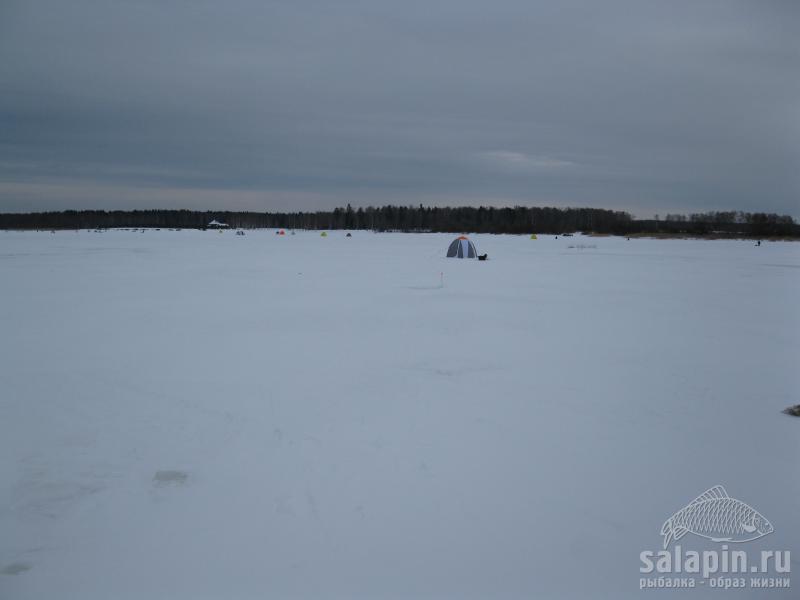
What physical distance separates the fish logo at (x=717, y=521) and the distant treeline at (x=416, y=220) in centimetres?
11078

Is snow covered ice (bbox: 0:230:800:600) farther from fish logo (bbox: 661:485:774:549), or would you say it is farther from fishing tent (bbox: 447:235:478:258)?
fishing tent (bbox: 447:235:478:258)

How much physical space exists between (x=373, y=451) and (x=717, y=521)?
295 cm

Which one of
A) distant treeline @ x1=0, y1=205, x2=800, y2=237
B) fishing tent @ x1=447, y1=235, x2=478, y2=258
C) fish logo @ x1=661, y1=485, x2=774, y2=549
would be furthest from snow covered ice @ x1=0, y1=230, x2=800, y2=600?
distant treeline @ x1=0, y1=205, x2=800, y2=237

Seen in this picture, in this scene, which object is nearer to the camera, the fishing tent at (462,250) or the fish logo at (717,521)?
the fish logo at (717,521)

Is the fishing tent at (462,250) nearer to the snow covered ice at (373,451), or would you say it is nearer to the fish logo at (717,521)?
the snow covered ice at (373,451)

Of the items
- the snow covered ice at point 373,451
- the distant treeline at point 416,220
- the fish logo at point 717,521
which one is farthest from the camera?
the distant treeline at point 416,220

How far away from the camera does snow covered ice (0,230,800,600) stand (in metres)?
3.56

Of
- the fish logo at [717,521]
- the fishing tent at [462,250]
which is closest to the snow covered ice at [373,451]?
the fish logo at [717,521]

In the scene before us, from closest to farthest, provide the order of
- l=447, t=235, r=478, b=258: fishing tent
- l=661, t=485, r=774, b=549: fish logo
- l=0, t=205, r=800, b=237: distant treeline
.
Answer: l=661, t=485, r=774, b=549: fish logo < l=447, t=235, r=478, b=258: fishing tent < l=0, t=205, r=800, b=237: distant treeline

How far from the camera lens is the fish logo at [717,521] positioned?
399 cm

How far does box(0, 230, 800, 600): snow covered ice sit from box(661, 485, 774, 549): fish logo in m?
0.10

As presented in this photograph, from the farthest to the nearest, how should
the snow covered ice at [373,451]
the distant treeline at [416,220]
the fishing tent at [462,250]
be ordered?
the distant treeline at [416,220], the fishing tent at [462,250], the snow covered ice at [373,451]

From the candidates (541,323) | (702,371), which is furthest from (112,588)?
(541,323)

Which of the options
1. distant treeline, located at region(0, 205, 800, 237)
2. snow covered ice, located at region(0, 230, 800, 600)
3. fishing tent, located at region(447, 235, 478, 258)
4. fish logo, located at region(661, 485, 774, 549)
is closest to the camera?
snow covered ice, located at region(0, 230, 800, 600)
